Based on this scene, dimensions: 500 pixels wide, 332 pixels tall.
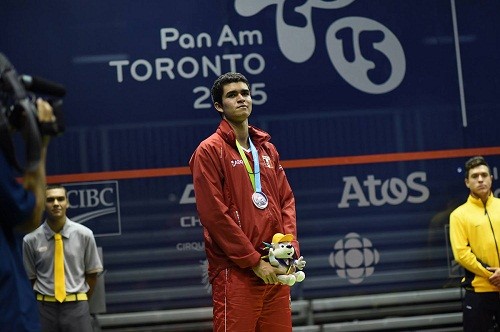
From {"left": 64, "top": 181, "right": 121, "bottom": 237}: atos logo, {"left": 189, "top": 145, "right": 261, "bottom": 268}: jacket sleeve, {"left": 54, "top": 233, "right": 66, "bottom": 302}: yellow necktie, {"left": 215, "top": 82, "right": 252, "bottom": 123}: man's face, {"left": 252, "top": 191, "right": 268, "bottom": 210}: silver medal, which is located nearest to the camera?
{"left": 189, "top": 145, "right": 261, "bottom": 268}: jacket sleeve

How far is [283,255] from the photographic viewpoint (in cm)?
480

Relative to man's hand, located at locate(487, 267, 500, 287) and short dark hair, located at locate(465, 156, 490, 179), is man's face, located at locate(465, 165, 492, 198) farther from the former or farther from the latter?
man's hand, located at locate(487, 267, 500, 287)

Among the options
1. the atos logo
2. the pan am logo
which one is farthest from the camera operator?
the pan am logo

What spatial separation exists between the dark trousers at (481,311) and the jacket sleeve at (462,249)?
0.17 metres

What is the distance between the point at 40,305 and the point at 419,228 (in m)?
2.73

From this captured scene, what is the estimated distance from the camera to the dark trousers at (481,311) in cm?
615

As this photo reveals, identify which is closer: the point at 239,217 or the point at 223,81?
the point at 239,217

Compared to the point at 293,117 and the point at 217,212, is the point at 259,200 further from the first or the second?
the point at 293,117

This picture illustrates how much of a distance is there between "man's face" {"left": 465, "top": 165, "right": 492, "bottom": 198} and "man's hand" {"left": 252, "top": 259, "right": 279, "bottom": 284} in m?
2.06

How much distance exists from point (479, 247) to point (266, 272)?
2.03 meters

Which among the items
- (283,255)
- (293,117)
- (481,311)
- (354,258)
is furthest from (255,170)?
(481,311)

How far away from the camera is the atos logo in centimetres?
636

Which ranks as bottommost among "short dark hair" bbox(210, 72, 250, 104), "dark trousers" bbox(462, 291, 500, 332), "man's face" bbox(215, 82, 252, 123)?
"dark trousers" bbox(462, 291, 500, 332)

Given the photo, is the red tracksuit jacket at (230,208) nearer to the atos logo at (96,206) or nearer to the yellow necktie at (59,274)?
the yellow necktie at (59,274)
